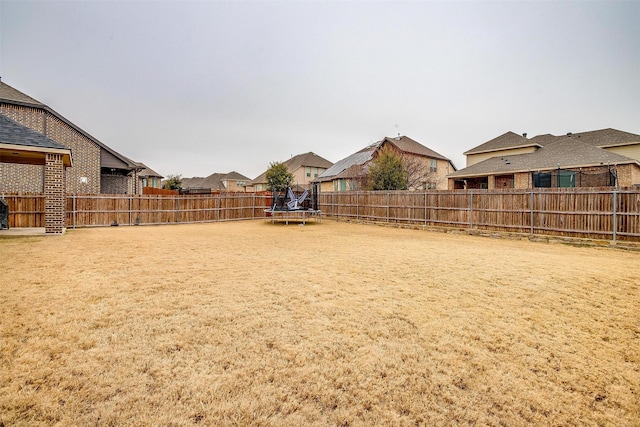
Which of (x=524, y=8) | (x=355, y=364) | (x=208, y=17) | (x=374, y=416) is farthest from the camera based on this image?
(x=208, y=17)

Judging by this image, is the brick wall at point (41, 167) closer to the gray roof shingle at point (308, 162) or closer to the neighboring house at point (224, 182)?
the gray roof shingle at point (308, 162)

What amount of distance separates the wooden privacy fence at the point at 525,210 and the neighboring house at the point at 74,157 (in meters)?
18.4

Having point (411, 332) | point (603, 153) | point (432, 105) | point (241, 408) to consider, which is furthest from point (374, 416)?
point (432, 105)

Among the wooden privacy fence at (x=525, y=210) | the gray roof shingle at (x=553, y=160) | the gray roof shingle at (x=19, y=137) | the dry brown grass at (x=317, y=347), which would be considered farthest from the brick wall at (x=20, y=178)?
the gray roof shingle at (x=553, y=160)

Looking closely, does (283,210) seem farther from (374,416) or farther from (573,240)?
(374,416)

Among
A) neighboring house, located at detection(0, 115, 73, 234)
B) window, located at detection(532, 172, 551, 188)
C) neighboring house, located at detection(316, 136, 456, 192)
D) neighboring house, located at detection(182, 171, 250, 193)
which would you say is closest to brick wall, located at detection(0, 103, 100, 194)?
neighboring house, located at detection(0, 115, 73, 234)

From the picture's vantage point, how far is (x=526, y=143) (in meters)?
24.3

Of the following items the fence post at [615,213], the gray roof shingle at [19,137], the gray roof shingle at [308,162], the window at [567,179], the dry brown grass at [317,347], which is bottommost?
the dry brown grass at [317,347]

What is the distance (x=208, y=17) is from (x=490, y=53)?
Result: 16079 millimetres

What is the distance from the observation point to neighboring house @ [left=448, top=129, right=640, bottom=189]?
16.5 metres

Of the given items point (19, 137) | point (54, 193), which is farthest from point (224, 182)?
point (19, 137)

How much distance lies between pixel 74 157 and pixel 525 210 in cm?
2557

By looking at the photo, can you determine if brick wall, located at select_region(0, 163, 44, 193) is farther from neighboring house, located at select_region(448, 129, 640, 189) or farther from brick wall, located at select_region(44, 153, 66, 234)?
neighboring house, located at select_region(448, 129, 640, 189)

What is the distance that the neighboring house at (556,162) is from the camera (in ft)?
54.0
